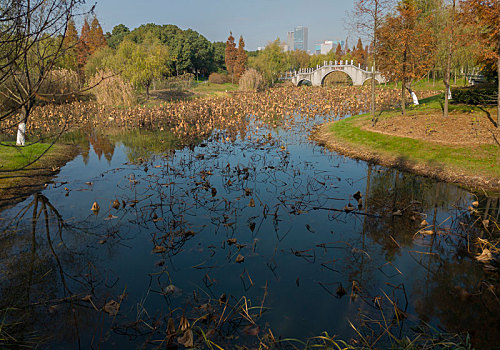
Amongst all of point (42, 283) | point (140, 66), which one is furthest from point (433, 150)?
point (140, 66)

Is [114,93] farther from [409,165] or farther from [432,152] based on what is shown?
[432,152]

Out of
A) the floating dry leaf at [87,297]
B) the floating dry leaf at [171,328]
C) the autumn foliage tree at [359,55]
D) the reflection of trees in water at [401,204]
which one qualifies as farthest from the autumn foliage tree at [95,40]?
the floating dry leaf at [171,328]

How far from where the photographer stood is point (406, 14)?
18.2m

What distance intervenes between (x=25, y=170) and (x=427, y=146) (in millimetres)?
16973

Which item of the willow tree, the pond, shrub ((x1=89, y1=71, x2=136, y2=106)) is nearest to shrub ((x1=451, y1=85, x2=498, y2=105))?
the pond

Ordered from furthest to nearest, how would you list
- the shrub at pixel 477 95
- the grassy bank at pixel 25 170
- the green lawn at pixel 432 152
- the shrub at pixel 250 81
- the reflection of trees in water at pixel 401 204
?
the shrub at pixel 250 81 < the shrub at pixel 477 95 < the green lawn at pixel 432 152 < the grassy bank at pixel 25 170 < the reflection of trees in water at pixel 401 204

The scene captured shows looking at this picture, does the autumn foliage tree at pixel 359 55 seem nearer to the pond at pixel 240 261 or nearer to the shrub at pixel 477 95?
the shrub at pixel 477 95

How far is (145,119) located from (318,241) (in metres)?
22.7

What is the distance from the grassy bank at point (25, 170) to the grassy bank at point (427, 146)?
13.2 metres

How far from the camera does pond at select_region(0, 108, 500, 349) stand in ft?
17.2

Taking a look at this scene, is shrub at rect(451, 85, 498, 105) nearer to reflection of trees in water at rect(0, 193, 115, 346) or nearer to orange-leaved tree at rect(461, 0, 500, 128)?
orange-leaved tree at rect(461, 0, 500, 128)

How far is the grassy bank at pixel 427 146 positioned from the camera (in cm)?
1175

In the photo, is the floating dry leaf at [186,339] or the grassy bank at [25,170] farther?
the grassy bank at [25,170]

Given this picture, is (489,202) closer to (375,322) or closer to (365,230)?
Result: (365,230)
